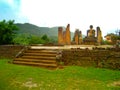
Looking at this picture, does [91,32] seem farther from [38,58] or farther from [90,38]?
[38,58]

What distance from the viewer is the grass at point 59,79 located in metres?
8.65

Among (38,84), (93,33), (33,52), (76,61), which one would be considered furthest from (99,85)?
(93,33)

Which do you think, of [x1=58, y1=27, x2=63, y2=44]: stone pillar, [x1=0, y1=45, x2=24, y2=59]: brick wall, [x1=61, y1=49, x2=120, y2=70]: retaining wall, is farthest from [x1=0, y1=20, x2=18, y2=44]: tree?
[x1=61, y1=49, x2=120, y2=70]: retaining wall

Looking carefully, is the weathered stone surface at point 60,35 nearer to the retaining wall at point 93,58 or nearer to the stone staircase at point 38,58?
the stone staircase at point 38,58

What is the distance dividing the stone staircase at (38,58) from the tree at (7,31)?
27.8ft

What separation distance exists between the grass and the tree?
1172 cm

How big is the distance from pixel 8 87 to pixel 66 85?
7.86 ft

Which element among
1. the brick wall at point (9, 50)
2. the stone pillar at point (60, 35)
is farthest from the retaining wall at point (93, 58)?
the stone pillar at point (60, 35)

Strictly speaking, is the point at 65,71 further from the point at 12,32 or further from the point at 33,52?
the point at 12,32

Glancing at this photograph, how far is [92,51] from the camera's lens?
13.0m

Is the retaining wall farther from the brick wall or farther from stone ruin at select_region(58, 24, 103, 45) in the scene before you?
stone ruin at select_region(58, 24, 103, 45)

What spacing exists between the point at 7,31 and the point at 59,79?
49.7 feet

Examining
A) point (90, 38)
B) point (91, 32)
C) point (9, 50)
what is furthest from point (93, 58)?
point (91, 32)

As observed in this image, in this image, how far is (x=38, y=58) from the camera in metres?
14.1
